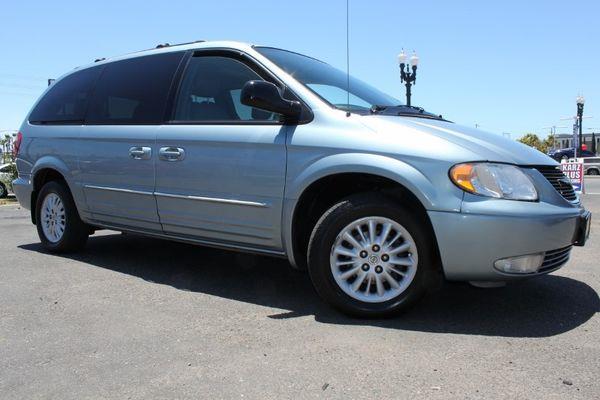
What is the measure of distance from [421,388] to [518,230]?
112 centimetres

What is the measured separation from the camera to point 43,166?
5484 millimetres

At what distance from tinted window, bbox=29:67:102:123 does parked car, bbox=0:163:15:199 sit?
14634mm

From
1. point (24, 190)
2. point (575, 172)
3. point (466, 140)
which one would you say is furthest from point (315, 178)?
point (575, 172)

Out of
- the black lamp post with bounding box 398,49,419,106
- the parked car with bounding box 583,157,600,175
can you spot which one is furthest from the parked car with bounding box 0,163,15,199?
the parked car with bounding box 583,157,600,175

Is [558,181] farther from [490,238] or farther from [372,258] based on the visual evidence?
[372,258]

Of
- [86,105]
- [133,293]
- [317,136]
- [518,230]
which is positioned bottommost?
[133,293]

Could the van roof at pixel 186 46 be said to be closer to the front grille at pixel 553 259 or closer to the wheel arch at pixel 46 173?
the wheel arch at pixel 46 173

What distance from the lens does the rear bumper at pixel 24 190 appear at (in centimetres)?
576

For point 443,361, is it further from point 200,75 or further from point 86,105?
point 86,105

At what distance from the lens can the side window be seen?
414 centimetres

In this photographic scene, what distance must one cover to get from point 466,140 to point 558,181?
0.70m

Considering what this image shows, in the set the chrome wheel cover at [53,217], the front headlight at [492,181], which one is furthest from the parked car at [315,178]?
the chrome wheel cover at [53,217]

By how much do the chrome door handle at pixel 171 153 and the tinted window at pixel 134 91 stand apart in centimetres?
29

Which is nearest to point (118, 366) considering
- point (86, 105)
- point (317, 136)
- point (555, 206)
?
point (317, 136)
